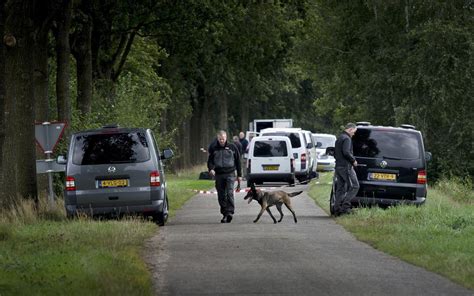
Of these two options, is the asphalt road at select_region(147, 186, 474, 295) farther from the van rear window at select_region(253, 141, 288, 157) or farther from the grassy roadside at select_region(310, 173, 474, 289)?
the van rear window at select_region(253, 141, 288, 157)

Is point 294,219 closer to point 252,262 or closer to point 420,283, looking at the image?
point 252,262

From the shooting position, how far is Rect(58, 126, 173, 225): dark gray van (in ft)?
64.6

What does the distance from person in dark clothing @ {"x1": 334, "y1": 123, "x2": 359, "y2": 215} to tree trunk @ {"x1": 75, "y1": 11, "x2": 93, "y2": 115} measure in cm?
1017

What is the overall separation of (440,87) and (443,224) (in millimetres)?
21060

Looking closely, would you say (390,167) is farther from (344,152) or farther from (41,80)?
(41,80)

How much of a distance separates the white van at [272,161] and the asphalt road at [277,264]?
61.6 ft

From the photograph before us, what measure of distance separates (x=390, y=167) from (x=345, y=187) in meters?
1.26

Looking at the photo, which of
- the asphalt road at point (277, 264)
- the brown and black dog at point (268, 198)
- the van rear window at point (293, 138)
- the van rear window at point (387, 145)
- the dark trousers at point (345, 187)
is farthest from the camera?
the van rear window at point (293, 138)

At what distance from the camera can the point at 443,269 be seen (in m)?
12.7

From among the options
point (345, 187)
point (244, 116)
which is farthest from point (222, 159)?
point (244, 116)

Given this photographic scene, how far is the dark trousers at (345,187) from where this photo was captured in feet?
70.5

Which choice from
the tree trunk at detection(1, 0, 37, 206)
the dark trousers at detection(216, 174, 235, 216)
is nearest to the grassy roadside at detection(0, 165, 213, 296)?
the tree trunk at detection(1, 0, 37, 206)

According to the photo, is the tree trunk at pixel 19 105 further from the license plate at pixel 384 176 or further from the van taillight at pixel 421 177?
the van taillight at pixel 421 177

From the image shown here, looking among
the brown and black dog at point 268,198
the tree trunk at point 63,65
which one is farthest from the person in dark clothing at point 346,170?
the tree trunk at point 63,65
